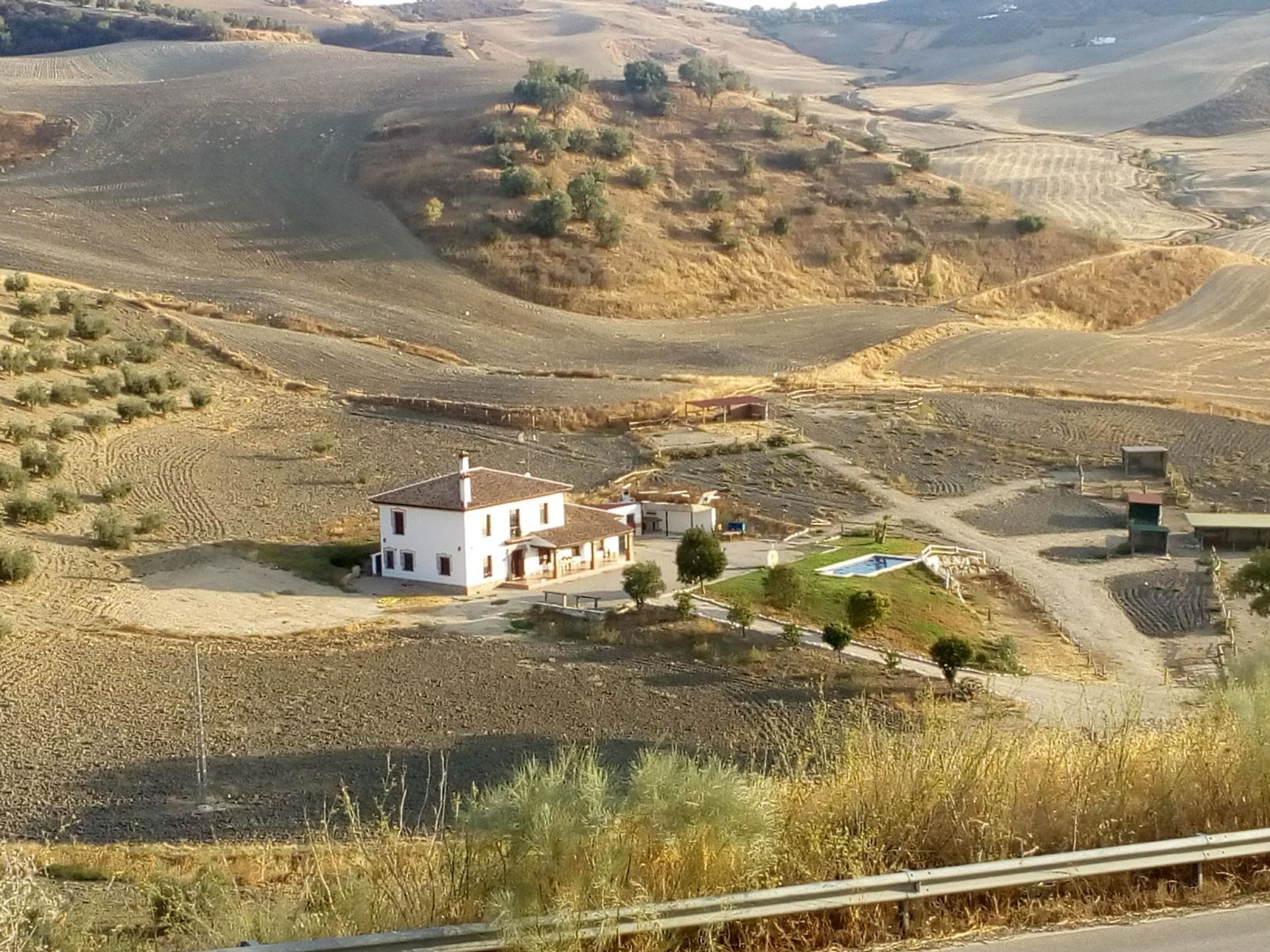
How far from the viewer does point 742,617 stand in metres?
28.5

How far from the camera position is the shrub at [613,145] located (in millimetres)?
80812

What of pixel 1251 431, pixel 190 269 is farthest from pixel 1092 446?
pixel 190 269

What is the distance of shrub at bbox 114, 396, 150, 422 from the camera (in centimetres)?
4588

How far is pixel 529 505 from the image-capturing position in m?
34.5

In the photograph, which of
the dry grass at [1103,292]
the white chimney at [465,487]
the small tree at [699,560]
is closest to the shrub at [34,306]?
the white chimney at [465,487]

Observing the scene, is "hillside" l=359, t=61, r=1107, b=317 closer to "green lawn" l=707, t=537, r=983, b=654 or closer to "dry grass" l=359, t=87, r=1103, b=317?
"dry grass" l=359, t=87, r=1103, b=317

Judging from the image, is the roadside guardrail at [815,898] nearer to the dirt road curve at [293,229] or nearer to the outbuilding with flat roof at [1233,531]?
the outbuilding with flat roof at [1233,531]

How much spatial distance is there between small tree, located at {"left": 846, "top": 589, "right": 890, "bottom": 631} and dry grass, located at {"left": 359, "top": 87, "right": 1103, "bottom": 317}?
130 ft

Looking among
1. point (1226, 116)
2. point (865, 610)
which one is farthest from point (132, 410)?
point (1226, 116)

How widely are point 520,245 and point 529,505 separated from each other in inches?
1491

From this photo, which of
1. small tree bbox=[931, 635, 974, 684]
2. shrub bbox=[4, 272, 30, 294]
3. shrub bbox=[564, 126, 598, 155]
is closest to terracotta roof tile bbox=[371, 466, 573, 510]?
small tree bbox=[931, 635, 974, 684]

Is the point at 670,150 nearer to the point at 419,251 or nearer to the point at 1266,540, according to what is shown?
the point at 419,251

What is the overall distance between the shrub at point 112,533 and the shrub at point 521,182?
41.9 metres

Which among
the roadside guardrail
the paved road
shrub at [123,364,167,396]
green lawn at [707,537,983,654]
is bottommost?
green lawn at [707,537,983,654]
